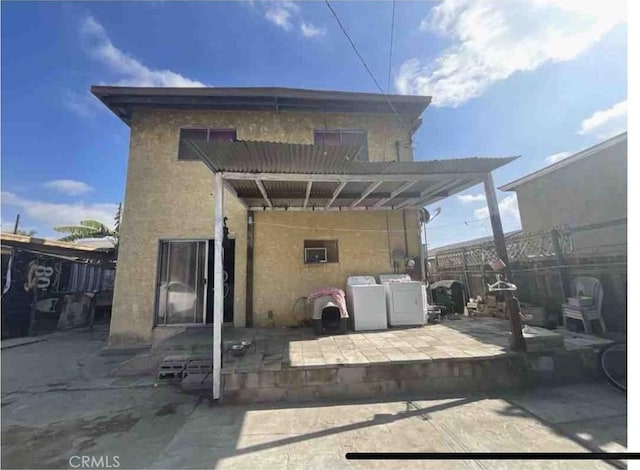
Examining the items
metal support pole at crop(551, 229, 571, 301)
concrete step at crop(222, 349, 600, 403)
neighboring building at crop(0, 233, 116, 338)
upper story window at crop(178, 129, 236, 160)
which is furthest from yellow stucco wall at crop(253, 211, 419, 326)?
neighboring building at crop(0, 233, 116, 338)

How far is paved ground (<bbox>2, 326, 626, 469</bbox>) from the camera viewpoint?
226 centimetres

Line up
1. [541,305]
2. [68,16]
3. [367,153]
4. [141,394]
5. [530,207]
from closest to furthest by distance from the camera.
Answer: [141,394] < [68,16] < [541,305] < [367,153] < [530,207]

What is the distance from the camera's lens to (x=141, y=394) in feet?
12.2

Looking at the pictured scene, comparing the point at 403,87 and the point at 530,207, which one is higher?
the point at 403,87

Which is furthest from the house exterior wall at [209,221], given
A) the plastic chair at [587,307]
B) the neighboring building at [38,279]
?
the neighboring building at [38,279]

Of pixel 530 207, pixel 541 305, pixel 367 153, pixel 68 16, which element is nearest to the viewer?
pixel 68 16

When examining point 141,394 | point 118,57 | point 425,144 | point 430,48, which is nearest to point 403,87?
point 430,48

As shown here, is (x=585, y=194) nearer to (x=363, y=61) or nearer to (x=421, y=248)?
(x=421, y=248)

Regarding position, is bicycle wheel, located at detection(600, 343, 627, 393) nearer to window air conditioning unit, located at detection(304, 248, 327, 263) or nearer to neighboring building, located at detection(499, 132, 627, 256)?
neighboring building, located at detection(499, 132, 627, 256)

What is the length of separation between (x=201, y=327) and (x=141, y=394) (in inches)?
79.3

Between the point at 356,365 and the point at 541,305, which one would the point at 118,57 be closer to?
the point at 356,365

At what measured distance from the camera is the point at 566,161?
842 centimetres

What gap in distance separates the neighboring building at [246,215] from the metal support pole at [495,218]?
1.12 m

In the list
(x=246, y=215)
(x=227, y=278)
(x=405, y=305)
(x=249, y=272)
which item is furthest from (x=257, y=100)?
(x=405, y=305)
